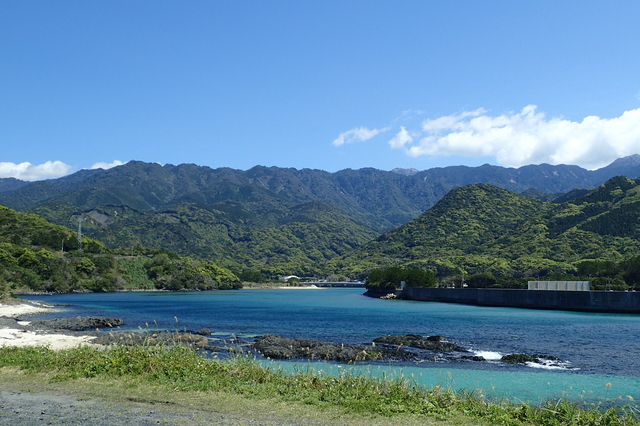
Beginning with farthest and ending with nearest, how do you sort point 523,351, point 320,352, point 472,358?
point 523,351 → point 472,358 → point 320,352

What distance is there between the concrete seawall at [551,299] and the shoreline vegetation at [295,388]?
70.4 meters

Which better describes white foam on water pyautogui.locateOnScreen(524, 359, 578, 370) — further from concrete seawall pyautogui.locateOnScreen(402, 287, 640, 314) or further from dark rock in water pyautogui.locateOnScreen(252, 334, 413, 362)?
concrete seawall pyautogui.locateOnScreen(402, 287, 640, 314)

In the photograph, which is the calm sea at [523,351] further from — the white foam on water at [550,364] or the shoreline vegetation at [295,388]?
the shoreline vegetation at [295,388]

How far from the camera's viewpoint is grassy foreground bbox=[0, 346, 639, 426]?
40.2ft

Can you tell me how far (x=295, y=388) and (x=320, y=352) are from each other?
1860 cm

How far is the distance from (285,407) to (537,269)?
150m

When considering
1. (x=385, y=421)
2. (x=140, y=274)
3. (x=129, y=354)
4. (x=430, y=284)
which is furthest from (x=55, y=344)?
(x=140, y=274)

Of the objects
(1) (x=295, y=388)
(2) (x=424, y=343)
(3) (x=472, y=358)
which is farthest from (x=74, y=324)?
(1) (x=295, y=388)

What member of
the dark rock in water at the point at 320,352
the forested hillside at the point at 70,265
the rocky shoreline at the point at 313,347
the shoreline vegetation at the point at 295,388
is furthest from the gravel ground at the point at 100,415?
the forested hillside at the point at 70,265

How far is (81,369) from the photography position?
16.8 meters

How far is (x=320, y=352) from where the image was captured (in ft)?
108

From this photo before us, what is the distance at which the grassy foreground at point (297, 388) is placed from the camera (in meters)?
12.2

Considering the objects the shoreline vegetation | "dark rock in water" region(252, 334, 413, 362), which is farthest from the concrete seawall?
the shoreline vegetation

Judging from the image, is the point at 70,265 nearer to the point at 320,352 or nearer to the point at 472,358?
the point at 320,352
